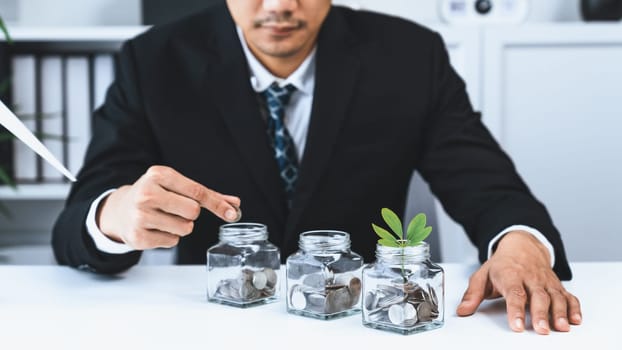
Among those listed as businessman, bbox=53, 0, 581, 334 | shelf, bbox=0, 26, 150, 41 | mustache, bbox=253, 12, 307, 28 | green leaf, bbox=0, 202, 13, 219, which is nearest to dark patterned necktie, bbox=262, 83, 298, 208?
businessman, bbox=53, 0, 581, 334

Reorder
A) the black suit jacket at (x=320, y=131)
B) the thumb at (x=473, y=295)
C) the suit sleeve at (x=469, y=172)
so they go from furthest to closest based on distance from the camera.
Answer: the black suit jacket at (x=320, y=131)
the suit sleeve at (x=469, y=172)
the thumb at (x=473, y=295)

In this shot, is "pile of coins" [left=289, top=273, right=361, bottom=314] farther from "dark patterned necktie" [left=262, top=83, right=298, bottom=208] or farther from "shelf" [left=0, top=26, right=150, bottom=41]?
"shelf" [left=0, top=26, right=150, bottom=41]

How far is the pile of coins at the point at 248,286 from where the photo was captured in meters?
1.09

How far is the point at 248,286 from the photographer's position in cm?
109

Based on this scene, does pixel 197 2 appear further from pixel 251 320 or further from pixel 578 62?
pixel 251 320

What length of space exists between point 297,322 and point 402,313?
0.14 metres

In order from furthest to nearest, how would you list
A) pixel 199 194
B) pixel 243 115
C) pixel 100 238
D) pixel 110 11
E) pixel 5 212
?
pixel 110 11 → pixel 5 212 → pixel 243 115 → pixel 100 238 → pixel 199 194

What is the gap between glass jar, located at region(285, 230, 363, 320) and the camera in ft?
3.29

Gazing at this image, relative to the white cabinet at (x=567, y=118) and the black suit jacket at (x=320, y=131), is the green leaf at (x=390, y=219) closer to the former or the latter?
the black suit jacket at (x=320, y=131)

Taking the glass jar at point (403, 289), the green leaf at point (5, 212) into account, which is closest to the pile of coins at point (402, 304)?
the glass jar at point (403, 289)

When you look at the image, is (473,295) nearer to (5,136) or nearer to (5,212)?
(5,136)

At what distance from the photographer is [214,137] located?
1726 mm

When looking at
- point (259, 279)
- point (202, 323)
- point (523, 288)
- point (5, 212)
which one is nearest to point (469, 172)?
point (523, 288)

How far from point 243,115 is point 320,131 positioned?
6.4 inches
